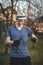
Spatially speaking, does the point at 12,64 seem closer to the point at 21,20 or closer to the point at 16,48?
the point at 16,48

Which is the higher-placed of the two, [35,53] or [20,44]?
[20,44]

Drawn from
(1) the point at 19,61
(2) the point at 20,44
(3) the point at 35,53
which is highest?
(2) the point at 20,44

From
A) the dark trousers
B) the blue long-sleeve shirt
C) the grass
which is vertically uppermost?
the blue long-sleeve shirt

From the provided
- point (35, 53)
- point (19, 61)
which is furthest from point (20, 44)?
point (35, 53)

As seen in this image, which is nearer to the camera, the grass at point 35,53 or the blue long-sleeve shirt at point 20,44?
the blue long-sleeve shirt at point 20,44

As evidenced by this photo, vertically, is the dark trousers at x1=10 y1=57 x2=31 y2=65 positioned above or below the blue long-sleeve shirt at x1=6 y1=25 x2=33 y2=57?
below

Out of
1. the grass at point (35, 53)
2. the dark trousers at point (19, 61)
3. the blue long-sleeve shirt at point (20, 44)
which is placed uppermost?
the blue long-sleeve shirt at point (20, 44)

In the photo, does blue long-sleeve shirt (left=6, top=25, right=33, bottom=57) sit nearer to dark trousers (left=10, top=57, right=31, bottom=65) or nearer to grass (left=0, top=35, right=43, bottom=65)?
dark trousers (left=10, top=57, right=31, bottom=65)

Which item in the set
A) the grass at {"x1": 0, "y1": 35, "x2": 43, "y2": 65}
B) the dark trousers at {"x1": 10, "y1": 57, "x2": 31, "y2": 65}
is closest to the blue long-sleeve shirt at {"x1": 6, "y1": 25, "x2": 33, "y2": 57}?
the dark trousers at {"x1": 10, "y1": 57, "x2": 31, "y2": 65}

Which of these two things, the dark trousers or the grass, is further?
the grass

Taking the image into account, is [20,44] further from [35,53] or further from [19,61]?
[35,53]

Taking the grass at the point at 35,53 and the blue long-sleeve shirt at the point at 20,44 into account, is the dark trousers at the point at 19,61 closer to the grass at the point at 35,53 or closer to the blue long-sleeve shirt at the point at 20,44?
the blue long-sleeve shirt at the point at 20,44

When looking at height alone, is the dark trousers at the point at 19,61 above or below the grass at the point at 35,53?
above

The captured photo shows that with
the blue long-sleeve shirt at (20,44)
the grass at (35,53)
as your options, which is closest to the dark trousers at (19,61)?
the blue long-sleeve shirt at (20,44)
